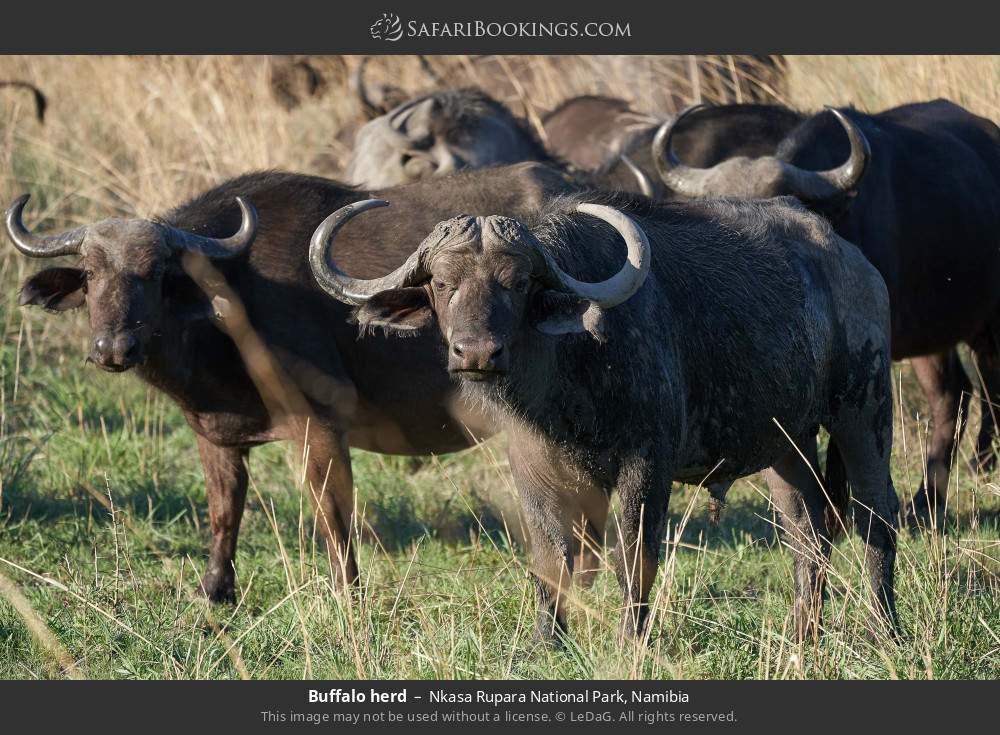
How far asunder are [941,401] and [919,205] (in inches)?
55.0

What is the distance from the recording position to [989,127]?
8.64 metres

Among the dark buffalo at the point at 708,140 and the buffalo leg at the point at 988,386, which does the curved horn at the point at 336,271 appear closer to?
the dark buffalo at the point at 708,140

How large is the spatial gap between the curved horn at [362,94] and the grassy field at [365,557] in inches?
39.2

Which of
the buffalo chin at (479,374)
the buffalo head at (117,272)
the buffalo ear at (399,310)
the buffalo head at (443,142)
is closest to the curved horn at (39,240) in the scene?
the buffalo head at (117,272)

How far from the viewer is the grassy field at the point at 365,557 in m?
5.00

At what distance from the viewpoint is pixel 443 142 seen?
1073 centimetres

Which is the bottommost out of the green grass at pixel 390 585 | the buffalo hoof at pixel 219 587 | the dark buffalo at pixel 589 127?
the buffalo hoof at pixel 219 587

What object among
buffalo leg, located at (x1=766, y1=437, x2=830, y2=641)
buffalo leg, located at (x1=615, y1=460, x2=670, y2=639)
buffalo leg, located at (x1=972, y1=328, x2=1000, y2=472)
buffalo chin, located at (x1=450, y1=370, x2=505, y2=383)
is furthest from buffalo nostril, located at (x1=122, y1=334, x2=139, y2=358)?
buffalo leg, located at (x1=972, y1=328, x2=1000, y2=472)

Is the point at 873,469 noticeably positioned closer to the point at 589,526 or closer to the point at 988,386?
the point at 589,526

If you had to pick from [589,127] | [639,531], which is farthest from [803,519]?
[589,127]

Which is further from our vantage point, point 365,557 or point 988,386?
point 988,386

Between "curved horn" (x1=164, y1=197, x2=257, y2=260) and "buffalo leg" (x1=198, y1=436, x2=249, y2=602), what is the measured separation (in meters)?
1.03
